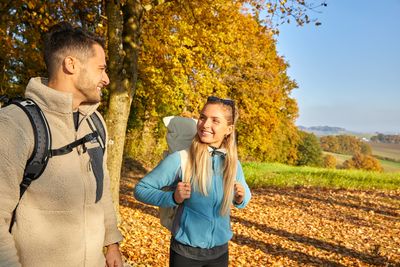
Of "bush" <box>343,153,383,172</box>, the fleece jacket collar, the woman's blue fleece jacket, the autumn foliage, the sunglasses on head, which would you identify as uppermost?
the autumn foliage

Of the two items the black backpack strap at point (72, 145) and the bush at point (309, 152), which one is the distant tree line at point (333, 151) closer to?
the bush at point (309, 152)

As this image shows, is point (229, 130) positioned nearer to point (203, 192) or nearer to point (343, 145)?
point (203, 192)

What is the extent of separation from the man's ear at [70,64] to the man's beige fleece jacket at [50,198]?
162mm

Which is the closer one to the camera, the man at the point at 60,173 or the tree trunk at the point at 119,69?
the man at the point at 60,173

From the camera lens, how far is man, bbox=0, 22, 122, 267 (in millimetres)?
1705

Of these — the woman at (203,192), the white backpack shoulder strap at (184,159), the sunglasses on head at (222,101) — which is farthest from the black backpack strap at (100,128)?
the sunglasses on head at (222,101)

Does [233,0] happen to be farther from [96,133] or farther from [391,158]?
[391,158]

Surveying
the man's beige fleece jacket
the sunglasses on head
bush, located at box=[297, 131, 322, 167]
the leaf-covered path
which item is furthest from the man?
bush, located at box=[297, 131, 322, 167]

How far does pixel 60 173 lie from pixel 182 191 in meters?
1.07

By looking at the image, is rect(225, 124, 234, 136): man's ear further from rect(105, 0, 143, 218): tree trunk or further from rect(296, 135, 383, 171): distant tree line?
rect(296, 135, 383, 171): distant tree line

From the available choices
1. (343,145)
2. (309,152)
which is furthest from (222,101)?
(343,145)

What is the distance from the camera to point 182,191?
9.01ft

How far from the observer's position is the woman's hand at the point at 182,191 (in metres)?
2.75

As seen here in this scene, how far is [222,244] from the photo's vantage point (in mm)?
3004
